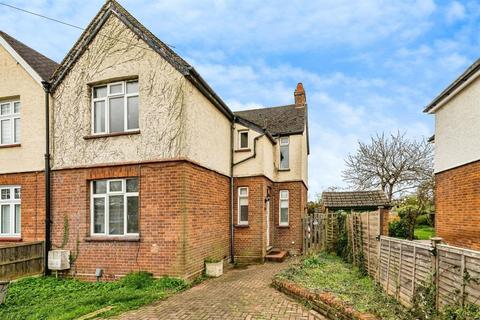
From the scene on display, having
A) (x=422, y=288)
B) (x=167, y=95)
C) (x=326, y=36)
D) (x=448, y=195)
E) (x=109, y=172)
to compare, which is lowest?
(x=422, y=288)

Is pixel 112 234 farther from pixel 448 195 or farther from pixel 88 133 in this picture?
pixel 448 195

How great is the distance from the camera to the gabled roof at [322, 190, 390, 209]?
19203 millimetres

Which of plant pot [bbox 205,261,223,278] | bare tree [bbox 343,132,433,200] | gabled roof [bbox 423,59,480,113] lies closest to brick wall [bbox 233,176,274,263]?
plant pot [bbox 205,261,223,278]

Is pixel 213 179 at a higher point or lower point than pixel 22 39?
lower

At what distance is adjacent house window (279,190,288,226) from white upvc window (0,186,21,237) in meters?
11.4

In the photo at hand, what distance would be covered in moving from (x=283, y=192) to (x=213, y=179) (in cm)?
674

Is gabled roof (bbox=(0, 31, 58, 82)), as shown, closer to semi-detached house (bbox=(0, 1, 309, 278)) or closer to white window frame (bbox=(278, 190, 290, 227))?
semi-detached house (bbox=(0, 1, 309, 278))

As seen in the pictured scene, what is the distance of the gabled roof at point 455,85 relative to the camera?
9.50m

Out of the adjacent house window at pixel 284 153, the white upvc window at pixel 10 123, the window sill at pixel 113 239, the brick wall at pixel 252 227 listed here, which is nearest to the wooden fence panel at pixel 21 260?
the window sill at pixel 113 239

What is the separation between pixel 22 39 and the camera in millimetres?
13492

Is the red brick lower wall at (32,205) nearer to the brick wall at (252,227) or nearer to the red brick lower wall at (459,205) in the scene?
the brick wall at (252,227)

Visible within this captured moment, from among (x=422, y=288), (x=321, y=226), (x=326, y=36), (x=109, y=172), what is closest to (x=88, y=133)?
(x=109, y=172)

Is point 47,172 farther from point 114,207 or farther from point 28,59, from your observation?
point 28,59

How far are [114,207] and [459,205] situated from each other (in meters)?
11.2
